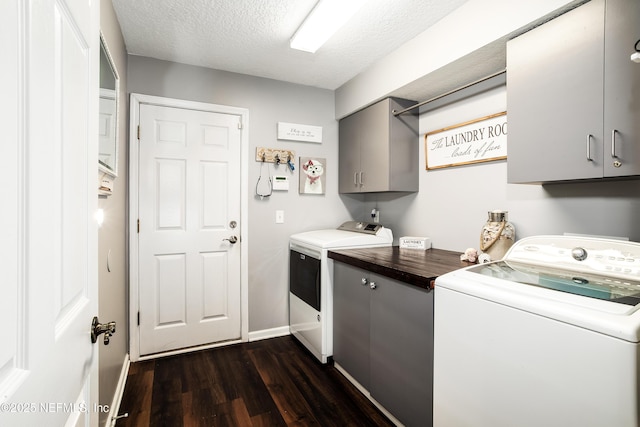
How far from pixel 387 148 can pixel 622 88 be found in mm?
1438

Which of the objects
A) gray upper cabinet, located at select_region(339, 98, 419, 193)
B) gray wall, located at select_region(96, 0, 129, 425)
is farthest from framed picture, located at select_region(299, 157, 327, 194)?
gray wall, located at select_region(96, 0, 129, 425)

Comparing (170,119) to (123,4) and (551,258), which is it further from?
(551,258)

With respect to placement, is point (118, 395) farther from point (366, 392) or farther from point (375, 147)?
point (375, 147)

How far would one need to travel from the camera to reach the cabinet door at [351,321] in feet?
6.55

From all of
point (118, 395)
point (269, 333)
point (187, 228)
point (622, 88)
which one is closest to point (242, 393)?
point (118, 395)

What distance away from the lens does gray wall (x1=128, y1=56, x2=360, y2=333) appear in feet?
8.85

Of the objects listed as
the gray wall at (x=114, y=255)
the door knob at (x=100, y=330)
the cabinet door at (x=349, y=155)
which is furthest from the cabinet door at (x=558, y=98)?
the gray wall at (x=114, y=255)

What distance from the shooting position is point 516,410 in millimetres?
1056

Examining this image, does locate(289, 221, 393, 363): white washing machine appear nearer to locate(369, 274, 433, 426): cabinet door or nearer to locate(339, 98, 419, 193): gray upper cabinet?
locate(339, 98, 419, 193): gray upper cabinet

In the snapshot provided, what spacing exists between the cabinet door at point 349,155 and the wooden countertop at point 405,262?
0.79 metres

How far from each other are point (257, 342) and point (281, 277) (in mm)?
613

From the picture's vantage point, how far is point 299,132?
298cm

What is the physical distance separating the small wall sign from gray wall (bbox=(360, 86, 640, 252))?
0.90m

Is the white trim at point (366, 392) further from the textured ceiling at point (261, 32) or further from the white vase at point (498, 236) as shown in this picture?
the textured ceiling at point (261, 32)
